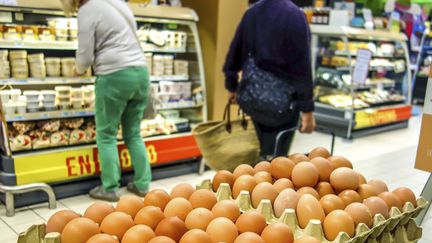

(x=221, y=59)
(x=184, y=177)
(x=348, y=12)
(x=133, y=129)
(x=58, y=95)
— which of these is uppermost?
(x=348, y=12)

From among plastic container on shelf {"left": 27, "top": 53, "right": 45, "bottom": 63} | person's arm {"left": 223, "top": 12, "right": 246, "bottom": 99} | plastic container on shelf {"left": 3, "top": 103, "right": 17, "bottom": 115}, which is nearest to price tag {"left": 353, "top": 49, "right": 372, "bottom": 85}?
person's arm {"left": 223, "top": 12, "right": 246, "bottom": 99}

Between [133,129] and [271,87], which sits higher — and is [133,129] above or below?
below

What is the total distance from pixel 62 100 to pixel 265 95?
75.0 inches

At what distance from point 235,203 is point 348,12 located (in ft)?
19.2

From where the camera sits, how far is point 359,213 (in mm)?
1747

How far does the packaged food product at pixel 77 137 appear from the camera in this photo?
402cm

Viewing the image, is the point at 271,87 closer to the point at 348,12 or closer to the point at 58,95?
the point at 58,95

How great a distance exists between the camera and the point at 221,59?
4.78m

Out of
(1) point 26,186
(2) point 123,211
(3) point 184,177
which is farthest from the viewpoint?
(3) point 184,177

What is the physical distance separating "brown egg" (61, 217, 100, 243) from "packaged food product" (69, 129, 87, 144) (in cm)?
257

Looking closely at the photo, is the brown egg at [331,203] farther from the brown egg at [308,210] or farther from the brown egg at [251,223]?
the brown egg at [251,223]

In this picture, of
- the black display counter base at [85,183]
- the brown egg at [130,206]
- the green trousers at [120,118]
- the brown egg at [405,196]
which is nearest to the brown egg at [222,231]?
the brown egg at [130,206]

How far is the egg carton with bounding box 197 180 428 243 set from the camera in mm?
1654

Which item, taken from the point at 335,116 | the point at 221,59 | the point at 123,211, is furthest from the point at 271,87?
the point at 335,116
